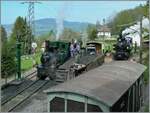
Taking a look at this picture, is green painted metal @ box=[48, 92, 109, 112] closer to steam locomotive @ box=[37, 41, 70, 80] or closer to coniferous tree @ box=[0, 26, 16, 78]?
steam locomotive @ box=[37, 41, 70, 80]

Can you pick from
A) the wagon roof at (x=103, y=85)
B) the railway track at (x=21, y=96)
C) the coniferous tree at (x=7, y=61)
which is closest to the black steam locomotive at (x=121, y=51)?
the coniferous tree at (x=7, y=61)

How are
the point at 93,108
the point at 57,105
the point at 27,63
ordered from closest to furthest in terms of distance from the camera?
the point at 93,108 < the point at 57,105 < the point at 27,63

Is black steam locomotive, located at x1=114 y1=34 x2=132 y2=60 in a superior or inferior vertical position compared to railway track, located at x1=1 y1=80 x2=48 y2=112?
superior

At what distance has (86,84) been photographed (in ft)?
33.0

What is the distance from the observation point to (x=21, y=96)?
2003 cm

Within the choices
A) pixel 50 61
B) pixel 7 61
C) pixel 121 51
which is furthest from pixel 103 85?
pixel 121 51

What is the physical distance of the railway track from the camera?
17.4 meters

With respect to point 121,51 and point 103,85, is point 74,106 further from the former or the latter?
A: point 121,51

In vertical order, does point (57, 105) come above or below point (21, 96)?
above

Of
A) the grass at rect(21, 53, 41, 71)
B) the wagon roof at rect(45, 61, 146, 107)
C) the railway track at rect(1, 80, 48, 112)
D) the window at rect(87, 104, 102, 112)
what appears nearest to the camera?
the window at rect(87, 104, 102, 112)

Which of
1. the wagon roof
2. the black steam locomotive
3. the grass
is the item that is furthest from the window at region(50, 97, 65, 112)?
the black steam locomotive

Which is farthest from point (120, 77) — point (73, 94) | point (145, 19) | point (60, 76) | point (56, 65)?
point (145, 19)

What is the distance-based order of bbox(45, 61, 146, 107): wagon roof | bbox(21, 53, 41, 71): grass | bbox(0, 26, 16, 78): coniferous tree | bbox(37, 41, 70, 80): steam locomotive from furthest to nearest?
bbox(21, 53, 41, 71): grass
bbox(0, 26, 16, 78): coniferous tree
bbox(37, 41, 70, 80): steam locomotive
bbox(45, 61, 146, 107): wagon roof

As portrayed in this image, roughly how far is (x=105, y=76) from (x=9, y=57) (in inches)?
592
